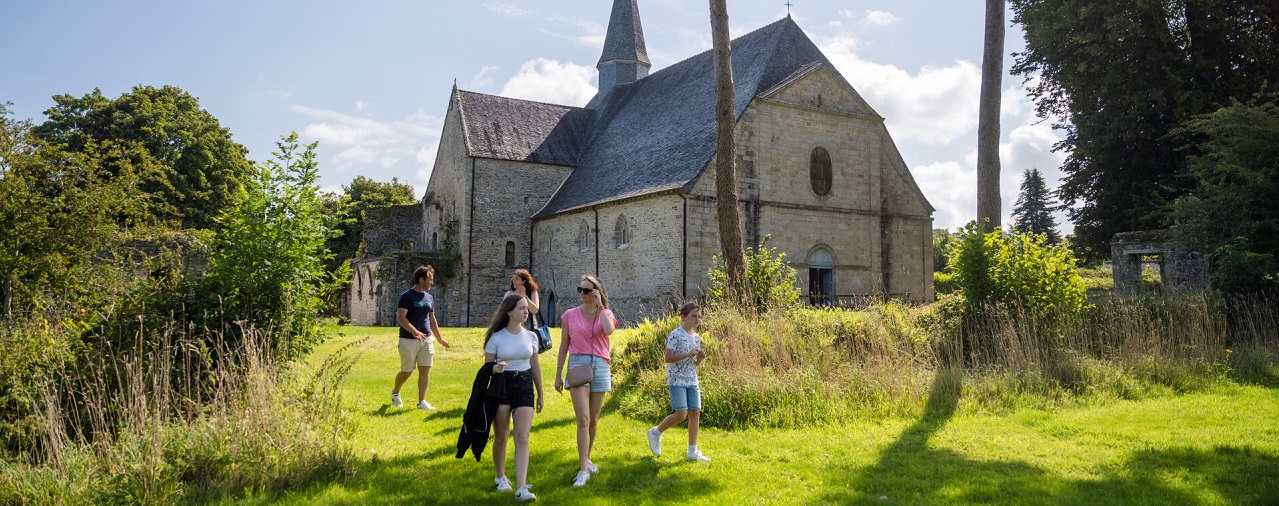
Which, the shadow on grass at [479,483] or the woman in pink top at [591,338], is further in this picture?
the woman in pink top at [591,338]

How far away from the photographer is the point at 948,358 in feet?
35.6

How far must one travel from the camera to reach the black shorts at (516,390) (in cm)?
517

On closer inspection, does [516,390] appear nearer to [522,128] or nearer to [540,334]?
[540,334]

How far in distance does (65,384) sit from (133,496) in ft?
5.54

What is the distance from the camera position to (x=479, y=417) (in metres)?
5.29

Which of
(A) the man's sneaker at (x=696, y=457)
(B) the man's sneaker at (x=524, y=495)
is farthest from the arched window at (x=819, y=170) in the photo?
(B) the man's sneaker at (x=524, y=495)

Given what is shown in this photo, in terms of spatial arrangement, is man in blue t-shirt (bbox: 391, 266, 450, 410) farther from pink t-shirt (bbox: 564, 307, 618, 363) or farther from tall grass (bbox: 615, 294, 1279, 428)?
pink t-shirt (bbox: 564, 307, 618, 363)

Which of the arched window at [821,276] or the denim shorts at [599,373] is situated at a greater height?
the arched window at [821,276]

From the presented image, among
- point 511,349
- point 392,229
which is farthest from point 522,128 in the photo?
point 511,349

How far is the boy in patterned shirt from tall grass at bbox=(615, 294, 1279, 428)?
1695 millimetres

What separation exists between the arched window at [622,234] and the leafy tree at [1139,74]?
1237cm

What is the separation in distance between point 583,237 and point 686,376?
20.3 meters

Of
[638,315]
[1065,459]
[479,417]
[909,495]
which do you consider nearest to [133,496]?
[479,417]

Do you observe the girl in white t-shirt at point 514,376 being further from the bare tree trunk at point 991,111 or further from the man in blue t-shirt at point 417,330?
the bare tree trunk at point 991,111
